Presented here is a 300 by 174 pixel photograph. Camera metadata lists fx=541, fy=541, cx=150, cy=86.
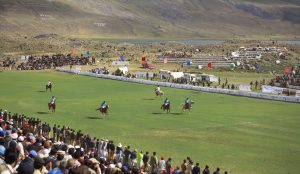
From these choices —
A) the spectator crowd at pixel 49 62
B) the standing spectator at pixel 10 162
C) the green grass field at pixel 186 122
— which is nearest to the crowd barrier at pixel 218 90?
the green grass field at pixel 186 122

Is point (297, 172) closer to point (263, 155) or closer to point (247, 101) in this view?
point (263, 155)

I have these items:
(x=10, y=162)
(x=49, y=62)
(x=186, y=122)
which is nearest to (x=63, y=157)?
(x=10, y=162)

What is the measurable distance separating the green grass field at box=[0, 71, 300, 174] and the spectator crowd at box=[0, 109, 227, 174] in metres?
3.66

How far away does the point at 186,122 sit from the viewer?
45781mm

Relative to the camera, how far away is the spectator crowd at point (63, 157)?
1579 cm

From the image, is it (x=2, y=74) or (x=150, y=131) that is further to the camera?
(x=2, y=74)

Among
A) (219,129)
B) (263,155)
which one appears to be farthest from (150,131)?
(263,155)

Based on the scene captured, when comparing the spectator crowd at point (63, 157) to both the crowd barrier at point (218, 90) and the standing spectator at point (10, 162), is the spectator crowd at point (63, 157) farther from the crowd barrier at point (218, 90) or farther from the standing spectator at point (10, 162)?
the crowd barrier at point (218, 90)

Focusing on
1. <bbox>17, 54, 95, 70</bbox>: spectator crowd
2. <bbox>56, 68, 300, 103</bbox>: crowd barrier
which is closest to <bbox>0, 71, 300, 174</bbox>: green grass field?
<bbox>56, 68, 300, 103</bbox>: crowd barrier

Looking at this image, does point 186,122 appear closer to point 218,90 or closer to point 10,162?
point 218,90

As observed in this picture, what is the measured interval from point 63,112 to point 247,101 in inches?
880

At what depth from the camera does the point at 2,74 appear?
88.4 metres

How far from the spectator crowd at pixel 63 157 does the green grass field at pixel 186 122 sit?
366 centimetres

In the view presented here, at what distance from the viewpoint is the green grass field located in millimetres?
33531
